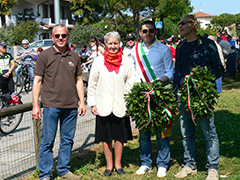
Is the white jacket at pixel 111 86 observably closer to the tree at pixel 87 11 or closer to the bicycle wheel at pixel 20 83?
the bicycle wheel at pixel 20 83

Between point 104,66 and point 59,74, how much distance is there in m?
0.66

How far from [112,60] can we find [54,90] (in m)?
0.92

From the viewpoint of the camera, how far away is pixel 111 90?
4.63 metres

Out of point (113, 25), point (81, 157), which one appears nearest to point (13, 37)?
point (113, 25)

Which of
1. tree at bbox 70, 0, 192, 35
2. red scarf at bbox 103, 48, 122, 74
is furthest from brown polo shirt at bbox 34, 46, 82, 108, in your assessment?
tree at bbox 70, 0, 192, 35

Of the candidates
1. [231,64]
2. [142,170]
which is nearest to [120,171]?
[142,170]

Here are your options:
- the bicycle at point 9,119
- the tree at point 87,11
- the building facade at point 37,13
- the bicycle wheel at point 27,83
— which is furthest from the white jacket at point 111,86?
the building facade at point 37,13

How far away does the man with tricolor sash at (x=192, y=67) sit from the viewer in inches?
173

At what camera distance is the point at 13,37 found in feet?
101

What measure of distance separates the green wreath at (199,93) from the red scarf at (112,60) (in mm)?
985

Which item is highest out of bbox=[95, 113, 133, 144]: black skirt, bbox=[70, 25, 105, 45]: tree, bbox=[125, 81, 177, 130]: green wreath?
bbox=[70, 25, 105, 45]: tree

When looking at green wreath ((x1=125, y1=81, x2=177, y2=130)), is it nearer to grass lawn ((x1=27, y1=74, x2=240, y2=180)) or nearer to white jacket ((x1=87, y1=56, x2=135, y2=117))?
white jacket ((x1=87, y1=56, x2=135, y2=117))

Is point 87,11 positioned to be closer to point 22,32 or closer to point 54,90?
point 22,32

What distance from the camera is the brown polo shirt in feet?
14.5
